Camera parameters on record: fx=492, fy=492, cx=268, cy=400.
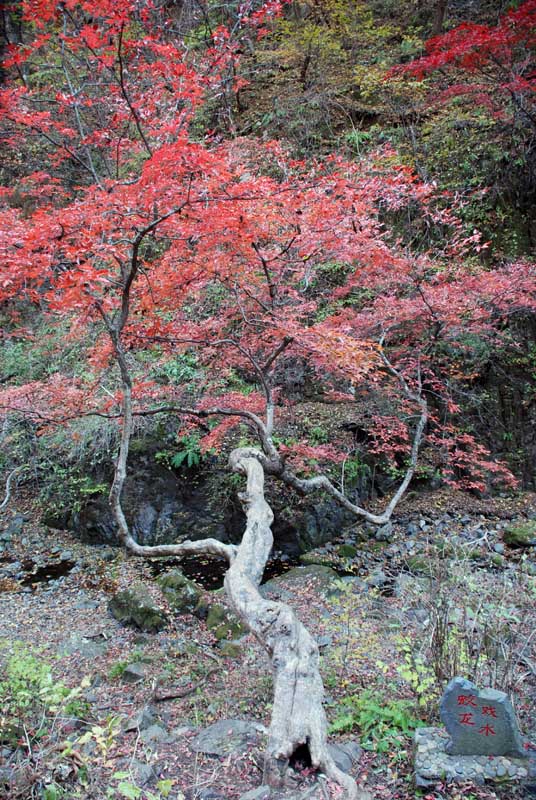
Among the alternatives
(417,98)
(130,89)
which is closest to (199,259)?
(130,89)

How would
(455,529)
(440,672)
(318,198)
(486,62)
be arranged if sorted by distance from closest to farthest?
(440,672) → (318,198) → (455,529) → (486,62)

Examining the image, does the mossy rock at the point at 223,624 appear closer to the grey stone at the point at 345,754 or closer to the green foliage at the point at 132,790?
the grey stone at the point at 345,754

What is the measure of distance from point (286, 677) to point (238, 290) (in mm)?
4917

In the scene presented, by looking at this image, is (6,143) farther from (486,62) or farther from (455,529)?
(455,529)

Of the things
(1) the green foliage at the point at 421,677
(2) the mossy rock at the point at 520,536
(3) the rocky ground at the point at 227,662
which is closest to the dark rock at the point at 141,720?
(3) the rocky ground at the point at 227,662

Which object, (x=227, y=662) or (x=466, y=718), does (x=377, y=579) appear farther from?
(x=466, y=718)

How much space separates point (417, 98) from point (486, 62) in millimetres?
2024

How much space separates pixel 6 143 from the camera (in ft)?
45.5

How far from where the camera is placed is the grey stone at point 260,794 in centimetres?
252

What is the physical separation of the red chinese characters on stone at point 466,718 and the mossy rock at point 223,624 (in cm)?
327

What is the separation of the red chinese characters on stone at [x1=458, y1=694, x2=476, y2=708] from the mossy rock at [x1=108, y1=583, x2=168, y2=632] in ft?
13.1

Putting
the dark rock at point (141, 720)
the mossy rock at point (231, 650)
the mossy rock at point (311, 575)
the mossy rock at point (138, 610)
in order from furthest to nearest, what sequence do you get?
the mossy rock at point (311, 575) → the mossy rock at point (138, 610) → the mossy rock at point (231, 650) → the dark rock at point (141, 720)

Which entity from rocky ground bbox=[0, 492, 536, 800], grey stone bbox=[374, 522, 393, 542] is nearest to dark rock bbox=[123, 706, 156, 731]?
rocky ground bbox=[0, 492, 536, 800]

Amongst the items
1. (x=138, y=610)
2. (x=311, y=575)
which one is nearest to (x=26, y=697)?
(x=138, y=610)
